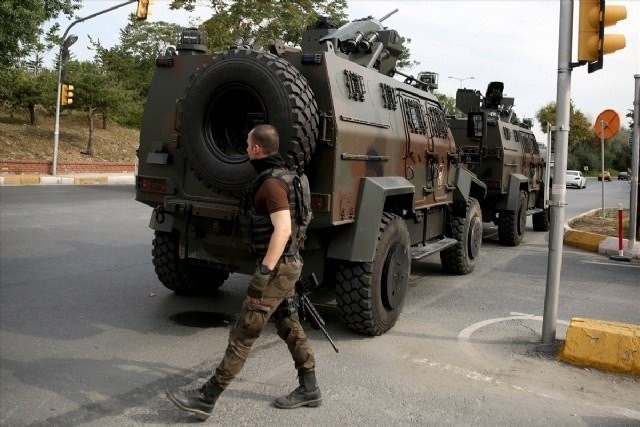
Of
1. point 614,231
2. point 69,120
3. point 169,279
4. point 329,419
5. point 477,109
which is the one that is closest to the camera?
point 329,419

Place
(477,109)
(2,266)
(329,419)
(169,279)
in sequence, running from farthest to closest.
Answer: (477,109), (2,266), (169,279), (329,419)

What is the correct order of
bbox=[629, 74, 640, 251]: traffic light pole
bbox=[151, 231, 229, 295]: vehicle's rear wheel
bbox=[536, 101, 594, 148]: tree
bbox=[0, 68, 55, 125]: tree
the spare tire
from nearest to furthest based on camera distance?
the spare tire < bbox=[151, 231, 229, 295]: vehicle's rear wheel < bbox=[629, 74, 640, 251]: traffic light pole < bbox=[0, 68, 55, 125]: tree < bbox=[536, 101, 594, 148]: tree

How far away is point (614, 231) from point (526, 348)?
9747mm

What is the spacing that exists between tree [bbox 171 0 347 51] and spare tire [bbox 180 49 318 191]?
16712 mm

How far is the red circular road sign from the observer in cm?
1452

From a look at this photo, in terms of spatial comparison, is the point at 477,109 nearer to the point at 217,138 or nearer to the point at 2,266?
the point at 217,138

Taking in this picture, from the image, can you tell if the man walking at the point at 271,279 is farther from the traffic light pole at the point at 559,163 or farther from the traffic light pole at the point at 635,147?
the traffic light pole at the point at 635,147

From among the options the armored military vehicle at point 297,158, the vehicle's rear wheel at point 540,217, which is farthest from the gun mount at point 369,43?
the vehicle's rear wheel at point 540,217

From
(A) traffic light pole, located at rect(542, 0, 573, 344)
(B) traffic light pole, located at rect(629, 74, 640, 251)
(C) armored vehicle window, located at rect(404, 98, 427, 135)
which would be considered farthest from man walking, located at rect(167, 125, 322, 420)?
(B) traffic light pole, located at rect(629, 74, 640, 251)

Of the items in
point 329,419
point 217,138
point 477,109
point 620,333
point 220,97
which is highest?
point 477,109

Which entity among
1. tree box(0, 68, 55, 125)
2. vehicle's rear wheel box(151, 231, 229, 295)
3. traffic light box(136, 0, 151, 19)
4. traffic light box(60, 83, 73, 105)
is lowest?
vehicle's rear wheel box(151, 231, 229, 295)

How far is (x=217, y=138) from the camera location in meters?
5.20

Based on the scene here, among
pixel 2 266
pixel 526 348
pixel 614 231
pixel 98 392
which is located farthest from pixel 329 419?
pixel 614 231

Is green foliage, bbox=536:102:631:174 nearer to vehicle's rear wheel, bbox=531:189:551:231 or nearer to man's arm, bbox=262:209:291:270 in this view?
vehicle's rear wheel, bbox=531:189:551:231
